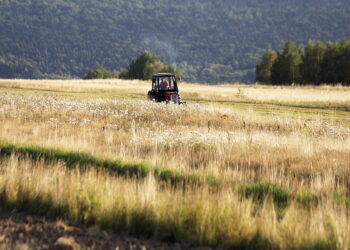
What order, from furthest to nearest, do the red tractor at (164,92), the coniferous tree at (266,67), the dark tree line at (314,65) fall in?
the coniferous tree at (266,67)
the dark tree line at (314,65)
the red tractor at (164,92)

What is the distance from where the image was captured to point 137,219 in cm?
622

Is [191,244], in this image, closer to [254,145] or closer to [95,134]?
[254,145]

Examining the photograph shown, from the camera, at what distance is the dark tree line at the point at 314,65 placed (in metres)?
83.2

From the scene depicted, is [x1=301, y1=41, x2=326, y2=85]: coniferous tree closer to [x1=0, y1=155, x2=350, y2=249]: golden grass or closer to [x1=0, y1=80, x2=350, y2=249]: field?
[x1=0, y1=80, x2=350, y2=249]: field

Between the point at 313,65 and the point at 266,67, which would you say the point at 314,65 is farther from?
the point at 266,67

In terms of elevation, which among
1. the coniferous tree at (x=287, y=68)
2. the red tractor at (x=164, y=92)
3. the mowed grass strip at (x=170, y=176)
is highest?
the coniferous tree at (x=287, y=68)

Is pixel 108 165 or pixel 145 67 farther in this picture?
pixel 145 67

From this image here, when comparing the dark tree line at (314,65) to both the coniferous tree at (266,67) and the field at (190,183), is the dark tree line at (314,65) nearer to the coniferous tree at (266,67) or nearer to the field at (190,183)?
the coniferous tree at (266,67)

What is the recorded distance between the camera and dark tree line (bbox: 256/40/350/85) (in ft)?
273

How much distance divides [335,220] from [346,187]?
3.23m

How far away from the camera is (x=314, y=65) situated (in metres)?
89.9

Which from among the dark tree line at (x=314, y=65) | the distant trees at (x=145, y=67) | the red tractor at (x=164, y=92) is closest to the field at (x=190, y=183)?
the red tractor at (x=164, y=92)

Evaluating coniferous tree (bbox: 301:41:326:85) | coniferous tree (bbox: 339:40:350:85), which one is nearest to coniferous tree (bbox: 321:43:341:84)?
coniferous tree (bbox: 339:40:350:85)

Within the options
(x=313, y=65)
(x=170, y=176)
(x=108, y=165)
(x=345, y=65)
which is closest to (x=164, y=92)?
(x=108, y=165)
